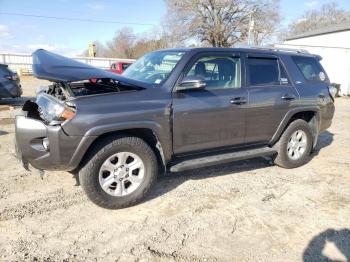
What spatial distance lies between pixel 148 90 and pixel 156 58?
105 centimetres

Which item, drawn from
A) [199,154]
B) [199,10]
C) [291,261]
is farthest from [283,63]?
[199,10]

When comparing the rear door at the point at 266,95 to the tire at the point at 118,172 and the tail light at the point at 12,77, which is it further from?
the tail light at the point at 12,77

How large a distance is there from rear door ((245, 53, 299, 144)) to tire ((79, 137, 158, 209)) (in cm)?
168

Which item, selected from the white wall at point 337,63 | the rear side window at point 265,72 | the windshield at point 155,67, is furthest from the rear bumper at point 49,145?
the white wall at point 337,63

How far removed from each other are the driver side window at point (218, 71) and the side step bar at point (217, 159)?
934 mm

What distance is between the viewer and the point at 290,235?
3.55 meters

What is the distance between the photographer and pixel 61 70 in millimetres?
3641

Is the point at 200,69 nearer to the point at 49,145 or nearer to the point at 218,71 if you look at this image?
the point at 218,71

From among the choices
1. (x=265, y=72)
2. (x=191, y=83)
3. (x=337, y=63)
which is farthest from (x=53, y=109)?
(x=337, y=63)

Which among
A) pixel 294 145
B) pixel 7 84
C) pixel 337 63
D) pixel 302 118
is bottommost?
pixel 294 145

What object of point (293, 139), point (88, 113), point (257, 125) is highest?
point (88, 113)

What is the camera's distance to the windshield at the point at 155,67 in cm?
437

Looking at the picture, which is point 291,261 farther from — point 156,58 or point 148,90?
point 156,58

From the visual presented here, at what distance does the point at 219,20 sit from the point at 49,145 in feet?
130
